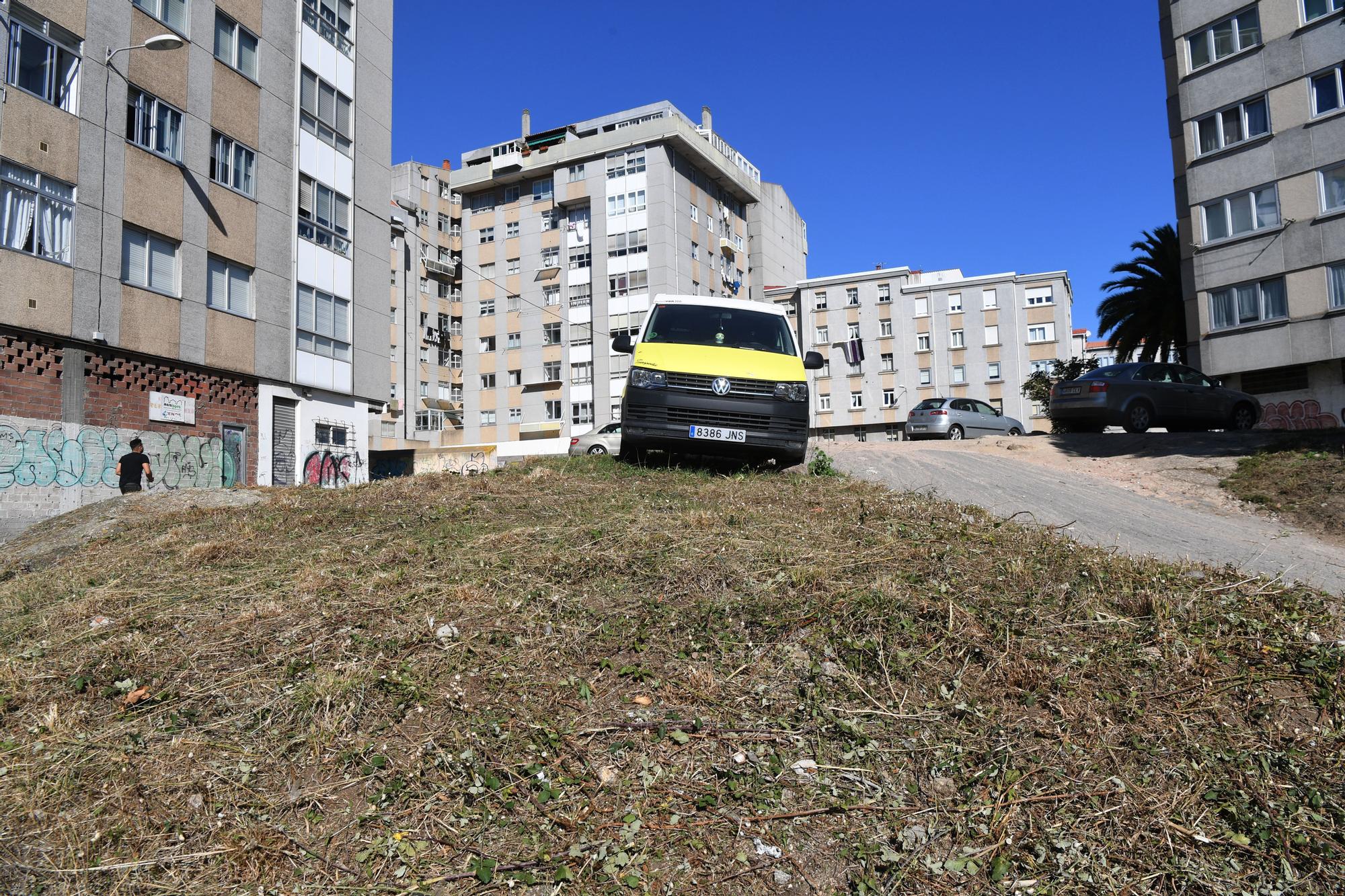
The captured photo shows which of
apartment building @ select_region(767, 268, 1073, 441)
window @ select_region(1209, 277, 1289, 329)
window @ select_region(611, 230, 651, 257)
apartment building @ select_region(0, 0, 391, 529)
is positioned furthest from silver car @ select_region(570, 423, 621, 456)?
apartment building @ select_region(767, 268, 1073, 441)

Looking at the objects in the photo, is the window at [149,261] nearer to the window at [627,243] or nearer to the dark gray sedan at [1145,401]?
the dark gray sedan at [1145,401]

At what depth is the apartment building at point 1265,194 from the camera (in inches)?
1022

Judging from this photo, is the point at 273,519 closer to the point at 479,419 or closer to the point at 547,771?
the point at 547,771

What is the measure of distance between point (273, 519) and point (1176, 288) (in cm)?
3825

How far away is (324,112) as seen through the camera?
2655cm

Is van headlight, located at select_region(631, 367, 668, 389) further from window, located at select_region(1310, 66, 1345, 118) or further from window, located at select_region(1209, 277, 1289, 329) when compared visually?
window, located at select_region(1310, 66, 1345, 118)

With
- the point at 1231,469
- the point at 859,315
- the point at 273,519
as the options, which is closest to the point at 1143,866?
the point at 273,519

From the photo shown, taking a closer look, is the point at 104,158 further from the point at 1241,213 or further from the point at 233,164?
the point at 1241,213

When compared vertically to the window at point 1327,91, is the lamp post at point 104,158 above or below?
below

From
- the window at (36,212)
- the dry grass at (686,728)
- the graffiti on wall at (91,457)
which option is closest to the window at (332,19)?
the window at (36,212)

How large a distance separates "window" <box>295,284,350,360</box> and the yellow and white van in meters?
17.8

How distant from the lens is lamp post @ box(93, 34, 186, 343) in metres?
17.2

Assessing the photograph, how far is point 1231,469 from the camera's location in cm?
1147

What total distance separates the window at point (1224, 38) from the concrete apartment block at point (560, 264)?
31745 millimetres
